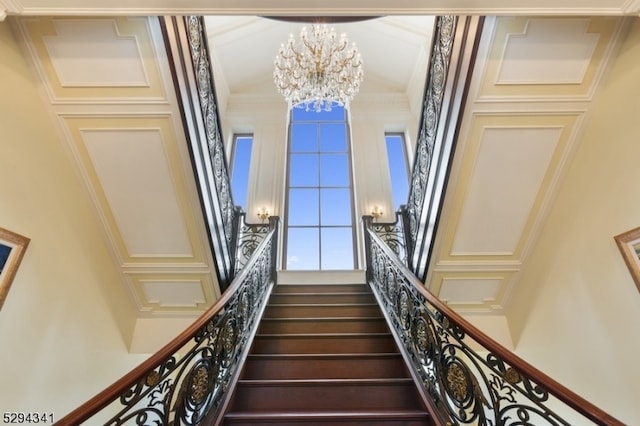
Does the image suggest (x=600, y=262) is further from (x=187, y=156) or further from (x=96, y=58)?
(x=96, y=58)

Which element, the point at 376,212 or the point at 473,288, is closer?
the point at 473,288

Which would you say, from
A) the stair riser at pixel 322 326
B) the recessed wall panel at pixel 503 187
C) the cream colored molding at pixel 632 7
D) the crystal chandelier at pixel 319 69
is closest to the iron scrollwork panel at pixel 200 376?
the stair riser at pixel 322 326

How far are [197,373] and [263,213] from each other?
13.2 ft

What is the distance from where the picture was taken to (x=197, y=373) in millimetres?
1826

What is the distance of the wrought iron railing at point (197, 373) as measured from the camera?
135cm

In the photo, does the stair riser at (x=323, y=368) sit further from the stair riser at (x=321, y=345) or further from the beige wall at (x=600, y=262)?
the beige wall at (x=600, y=262)

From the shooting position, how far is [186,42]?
8.34 ft

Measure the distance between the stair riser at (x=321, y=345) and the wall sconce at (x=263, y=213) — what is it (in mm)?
2858

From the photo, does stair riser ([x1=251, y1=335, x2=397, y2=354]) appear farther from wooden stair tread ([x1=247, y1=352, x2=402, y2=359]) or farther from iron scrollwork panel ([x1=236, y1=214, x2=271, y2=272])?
iron scrollwork panel ([x1=236, y1=214, x2=271, y2=272])

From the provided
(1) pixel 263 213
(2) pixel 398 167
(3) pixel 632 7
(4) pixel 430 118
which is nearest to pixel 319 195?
(1) pixel 263 213

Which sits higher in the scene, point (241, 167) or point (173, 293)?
point (241, 167)

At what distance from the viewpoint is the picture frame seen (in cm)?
235

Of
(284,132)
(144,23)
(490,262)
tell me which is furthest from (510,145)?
(284,132)

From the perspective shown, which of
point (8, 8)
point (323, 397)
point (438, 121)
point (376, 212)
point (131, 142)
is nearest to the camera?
point (8, 8)
